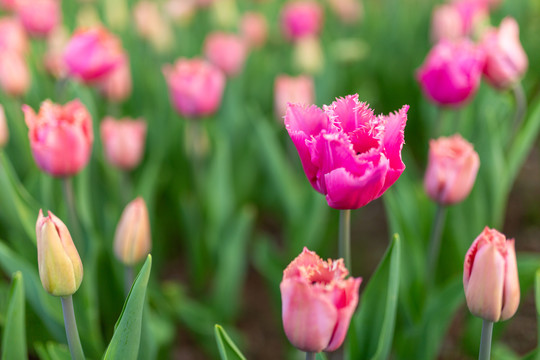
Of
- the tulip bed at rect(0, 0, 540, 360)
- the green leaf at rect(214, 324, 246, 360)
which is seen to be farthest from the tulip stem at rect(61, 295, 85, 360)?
the green leaf at rect(214, 324, 246, 360)

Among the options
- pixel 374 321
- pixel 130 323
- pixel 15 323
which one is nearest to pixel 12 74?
pixel 15 323

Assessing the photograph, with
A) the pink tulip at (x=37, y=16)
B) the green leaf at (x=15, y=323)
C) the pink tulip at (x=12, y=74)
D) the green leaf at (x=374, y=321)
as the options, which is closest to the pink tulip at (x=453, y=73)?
the green leaf at (x=374, y=321)

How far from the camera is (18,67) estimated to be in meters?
1.37

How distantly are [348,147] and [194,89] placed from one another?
0.76 m

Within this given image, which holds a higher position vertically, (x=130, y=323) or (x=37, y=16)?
(x=37, y=16)

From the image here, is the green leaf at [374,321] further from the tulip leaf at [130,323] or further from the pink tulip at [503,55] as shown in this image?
the pink tulip at [503,55]

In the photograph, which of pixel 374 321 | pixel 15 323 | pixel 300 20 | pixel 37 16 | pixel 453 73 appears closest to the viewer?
pixel 15 323

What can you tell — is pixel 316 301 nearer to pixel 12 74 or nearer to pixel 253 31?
pixel 12 74

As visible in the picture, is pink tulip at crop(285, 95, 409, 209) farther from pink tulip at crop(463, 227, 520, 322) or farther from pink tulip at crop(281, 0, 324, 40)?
pink tulip at crop(281, 0, 324, 40)

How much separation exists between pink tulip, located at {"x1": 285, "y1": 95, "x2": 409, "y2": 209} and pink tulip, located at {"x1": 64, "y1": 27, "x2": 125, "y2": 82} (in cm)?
79

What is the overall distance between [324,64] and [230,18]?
548 millimetres

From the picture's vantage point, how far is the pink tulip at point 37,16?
166 centimetres

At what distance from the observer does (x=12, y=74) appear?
1374 mm

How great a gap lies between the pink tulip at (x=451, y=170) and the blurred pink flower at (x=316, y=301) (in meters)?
0.42
